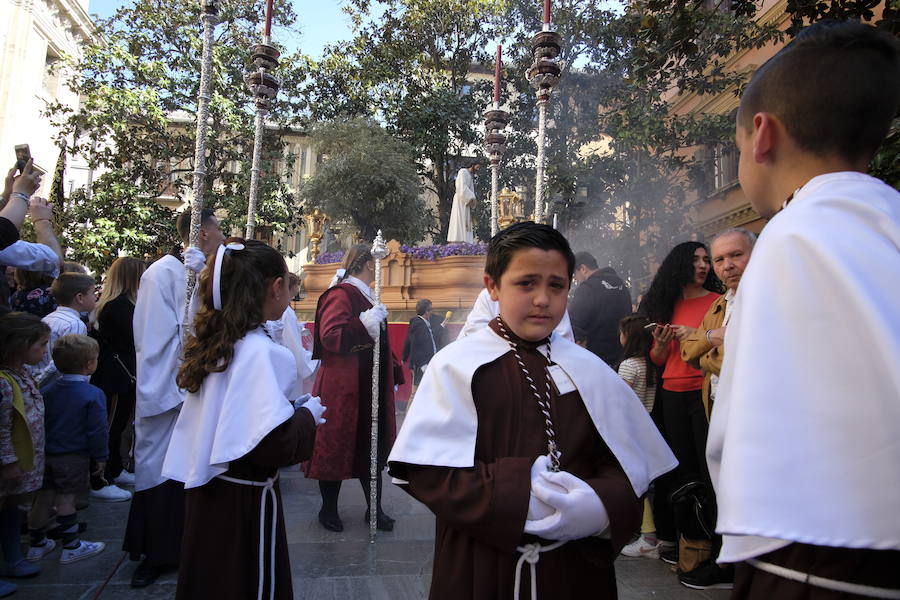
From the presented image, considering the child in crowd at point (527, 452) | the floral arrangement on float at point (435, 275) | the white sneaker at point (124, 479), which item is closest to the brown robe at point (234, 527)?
the child in crowd at point (527, 452)

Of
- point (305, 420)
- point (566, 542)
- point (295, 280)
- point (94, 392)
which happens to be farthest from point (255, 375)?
point (295, 280)

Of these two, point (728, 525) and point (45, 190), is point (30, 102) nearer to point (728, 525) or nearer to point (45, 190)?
point (45, 190)

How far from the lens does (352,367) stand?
4699 millimetres

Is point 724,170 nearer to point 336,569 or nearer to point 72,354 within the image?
point 336,569

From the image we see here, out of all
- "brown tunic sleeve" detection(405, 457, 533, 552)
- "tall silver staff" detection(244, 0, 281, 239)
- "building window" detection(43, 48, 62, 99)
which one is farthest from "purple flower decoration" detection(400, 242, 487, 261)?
"building window" detection(43, 48, 62, 99)

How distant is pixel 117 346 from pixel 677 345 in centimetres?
463

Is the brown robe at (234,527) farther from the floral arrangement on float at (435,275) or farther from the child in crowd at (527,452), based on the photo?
the floral arrangement on float at (435,275)

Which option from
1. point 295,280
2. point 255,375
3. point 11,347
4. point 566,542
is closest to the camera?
point 566,542

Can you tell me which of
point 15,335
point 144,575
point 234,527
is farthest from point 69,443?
point 234,527

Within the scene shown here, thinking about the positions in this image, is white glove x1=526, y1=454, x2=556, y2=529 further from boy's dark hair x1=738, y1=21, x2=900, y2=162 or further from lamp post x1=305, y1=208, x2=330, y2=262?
lamp post x1=305, y1=208, x2=330, y2=262

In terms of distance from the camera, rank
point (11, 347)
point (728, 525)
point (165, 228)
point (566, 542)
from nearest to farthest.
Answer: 1. point (728, 525)
2. point (566, 542)
3. point (11, 347)
4. point (165, 228)

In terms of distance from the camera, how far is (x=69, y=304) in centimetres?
501

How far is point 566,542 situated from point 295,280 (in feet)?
16.9

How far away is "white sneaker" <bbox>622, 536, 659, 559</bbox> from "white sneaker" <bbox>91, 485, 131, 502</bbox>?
4.04m
